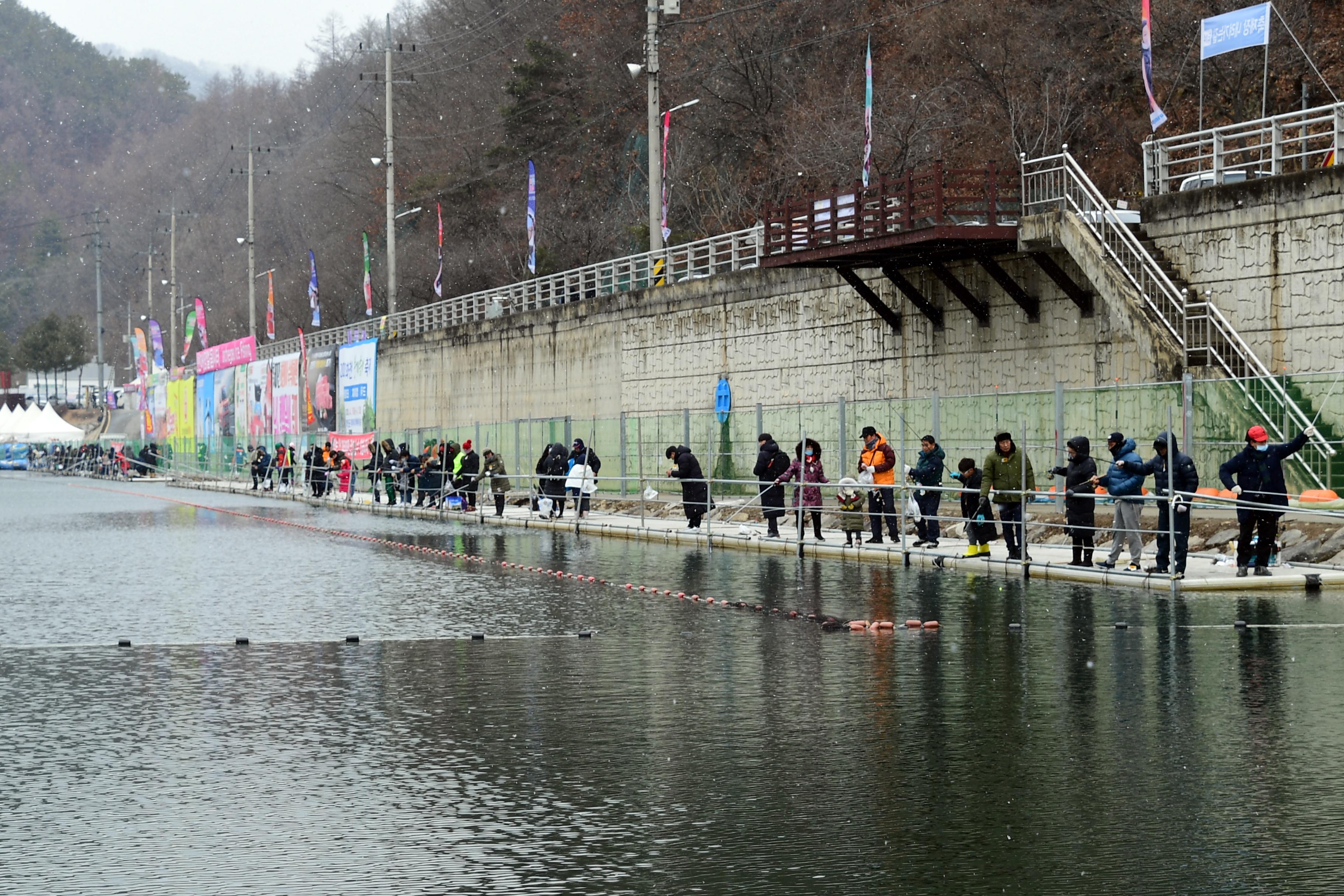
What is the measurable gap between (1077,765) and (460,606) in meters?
9.65

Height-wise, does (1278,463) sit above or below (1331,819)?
above

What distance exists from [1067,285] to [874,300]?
18.9ft

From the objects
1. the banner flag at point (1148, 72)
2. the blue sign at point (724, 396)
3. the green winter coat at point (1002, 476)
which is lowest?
the green winter coat at point (1002, 476)

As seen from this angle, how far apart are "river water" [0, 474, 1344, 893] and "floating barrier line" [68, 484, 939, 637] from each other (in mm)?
356

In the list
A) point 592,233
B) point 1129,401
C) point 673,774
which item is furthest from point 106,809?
point 592,233

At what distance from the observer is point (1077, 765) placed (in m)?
8.38

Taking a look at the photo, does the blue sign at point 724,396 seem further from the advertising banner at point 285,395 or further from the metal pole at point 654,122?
the advertising banner at point 285,395

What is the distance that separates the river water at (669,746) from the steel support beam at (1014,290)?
1129 cm

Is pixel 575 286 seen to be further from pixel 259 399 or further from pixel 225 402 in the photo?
pixel 225 402

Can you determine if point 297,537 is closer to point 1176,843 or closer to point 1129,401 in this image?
point 1129,401

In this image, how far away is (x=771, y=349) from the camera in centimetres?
3666

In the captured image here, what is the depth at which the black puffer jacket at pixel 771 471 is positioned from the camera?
27031 mm

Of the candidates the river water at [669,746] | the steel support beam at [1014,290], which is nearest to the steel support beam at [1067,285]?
the steel support beam at [1014,290]

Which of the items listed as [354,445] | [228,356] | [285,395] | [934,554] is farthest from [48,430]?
[934,554]
